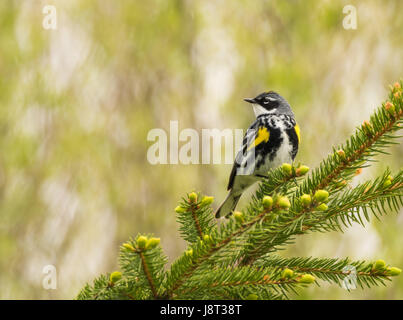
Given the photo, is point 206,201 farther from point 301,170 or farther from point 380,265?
point 380,265

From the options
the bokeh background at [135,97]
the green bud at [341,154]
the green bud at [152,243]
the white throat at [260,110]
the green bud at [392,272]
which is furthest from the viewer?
the bokeh background at [135,97]

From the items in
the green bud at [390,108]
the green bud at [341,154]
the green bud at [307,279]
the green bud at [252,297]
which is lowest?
the green bud at [252,297]

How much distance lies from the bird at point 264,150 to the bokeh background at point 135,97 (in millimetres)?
1415

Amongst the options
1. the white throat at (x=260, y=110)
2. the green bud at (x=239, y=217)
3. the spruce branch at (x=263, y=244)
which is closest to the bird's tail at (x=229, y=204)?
the white throat at (x=260, y=110)

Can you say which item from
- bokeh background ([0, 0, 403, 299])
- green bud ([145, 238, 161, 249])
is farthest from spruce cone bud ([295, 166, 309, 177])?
bokeh background ([0, 0, 403, 299])

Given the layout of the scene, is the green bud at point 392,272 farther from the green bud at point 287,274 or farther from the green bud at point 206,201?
the green bud at point 206,201

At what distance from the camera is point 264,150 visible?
2.40 metres

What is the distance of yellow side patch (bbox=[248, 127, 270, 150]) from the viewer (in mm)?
2425

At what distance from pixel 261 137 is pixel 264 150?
0.09 metres

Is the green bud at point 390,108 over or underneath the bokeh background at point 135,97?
underneath

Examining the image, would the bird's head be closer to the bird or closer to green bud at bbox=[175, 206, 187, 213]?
the bird

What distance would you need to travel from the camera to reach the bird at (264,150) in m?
2.38

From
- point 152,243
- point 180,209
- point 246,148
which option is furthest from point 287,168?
point 246,148

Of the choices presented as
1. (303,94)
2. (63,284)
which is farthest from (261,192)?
(63,284)
